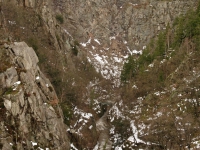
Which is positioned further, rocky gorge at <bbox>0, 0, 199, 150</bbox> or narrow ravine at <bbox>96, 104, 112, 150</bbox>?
narrow ravine at <bbox>96, 104, 112, 150</bbox>

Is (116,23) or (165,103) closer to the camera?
(165,103)

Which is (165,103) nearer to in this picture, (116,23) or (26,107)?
(26,107)

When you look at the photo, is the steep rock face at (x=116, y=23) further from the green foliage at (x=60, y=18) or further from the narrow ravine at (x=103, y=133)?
the narrow ravine at (x=103, y=133)

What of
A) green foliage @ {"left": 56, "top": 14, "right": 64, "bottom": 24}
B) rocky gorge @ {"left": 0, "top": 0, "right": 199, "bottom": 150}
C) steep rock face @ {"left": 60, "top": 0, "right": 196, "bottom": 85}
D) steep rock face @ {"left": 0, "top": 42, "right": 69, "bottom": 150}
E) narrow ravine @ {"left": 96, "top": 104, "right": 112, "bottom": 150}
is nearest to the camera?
steep rock face @ {"left": 0, "top": 42, "right": 69, "bottom": 150}

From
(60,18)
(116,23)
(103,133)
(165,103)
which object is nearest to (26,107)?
(103,133)

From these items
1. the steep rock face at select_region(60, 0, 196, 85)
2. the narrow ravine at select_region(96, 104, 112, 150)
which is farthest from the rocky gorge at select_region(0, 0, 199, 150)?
the steep rock face at select_region(60, 0, 196, 85)

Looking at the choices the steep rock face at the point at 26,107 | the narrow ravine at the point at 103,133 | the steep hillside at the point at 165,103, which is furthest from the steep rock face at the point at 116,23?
the steep rock face at the point at 26,107

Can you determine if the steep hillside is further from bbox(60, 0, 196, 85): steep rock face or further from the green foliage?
the green foliage

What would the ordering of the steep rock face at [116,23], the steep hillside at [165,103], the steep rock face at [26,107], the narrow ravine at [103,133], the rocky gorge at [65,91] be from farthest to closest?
the steep rock face at [116,23], the narrow ravine at [103,133], the steep hillside at [165,103], the rocky gorge at [65,91], the steep rock face at [26,107]
